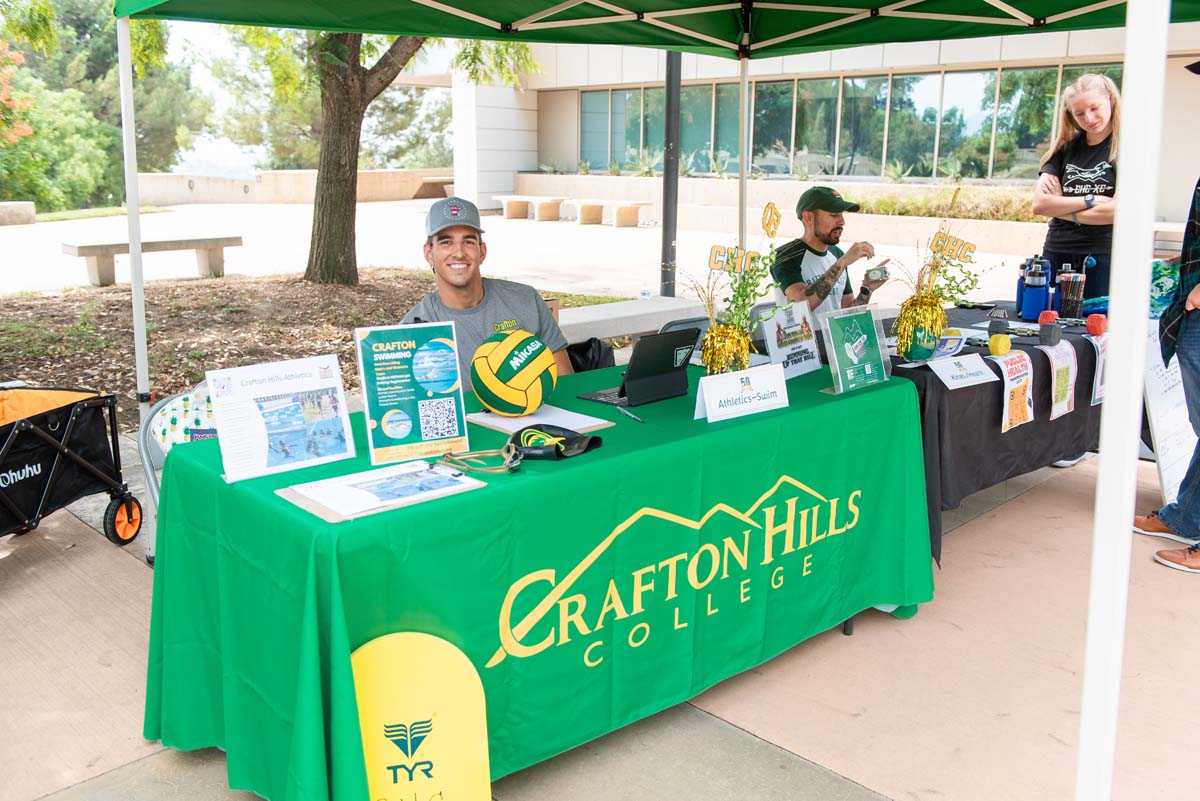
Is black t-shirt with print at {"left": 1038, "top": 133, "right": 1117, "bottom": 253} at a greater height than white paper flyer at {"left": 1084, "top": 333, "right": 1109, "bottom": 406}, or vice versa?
black t-shirt with print at {"left": 1038, "top": 133, "right": 1117, "bottom": 253}

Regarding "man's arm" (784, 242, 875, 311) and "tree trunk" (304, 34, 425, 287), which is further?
"tree trunk" (304, 34, 425, 287)

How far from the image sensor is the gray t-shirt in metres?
3.35

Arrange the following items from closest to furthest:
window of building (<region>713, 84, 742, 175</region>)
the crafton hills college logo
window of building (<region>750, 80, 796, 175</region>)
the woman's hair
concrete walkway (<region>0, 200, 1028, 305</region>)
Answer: the crafton hills college logo, the woman's hair, concrete walkway (<region>0, 200, 1028, 305</region>), window of building (<region>750, 80, 796, 175</region>), window of building (<region>713, 84, 742, 175</region>)

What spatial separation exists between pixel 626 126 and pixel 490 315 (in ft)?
63.8

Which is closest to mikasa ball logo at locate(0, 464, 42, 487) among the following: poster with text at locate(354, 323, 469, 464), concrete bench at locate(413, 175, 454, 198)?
poster with text at locate(354, 323, 469, 464)

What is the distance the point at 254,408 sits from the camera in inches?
90.3

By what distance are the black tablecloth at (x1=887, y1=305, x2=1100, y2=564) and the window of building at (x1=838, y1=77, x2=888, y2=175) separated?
48.9 feet

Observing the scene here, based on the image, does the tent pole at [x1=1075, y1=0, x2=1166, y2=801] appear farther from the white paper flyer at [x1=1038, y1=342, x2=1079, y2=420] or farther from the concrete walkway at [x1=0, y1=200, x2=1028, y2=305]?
the concrete walkway at [x1=0, y1=200, x2=1028, y2=305]

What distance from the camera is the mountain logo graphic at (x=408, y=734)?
2080 millimetres

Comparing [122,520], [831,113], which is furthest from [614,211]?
[122,520]

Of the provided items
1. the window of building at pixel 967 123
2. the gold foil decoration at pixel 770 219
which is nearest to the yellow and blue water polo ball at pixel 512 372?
the gold foil decoration at pixel 770 219

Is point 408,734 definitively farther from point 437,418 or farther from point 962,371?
point 962,371

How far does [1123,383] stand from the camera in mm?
1575

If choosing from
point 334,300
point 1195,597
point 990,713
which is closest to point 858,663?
point 990,713
